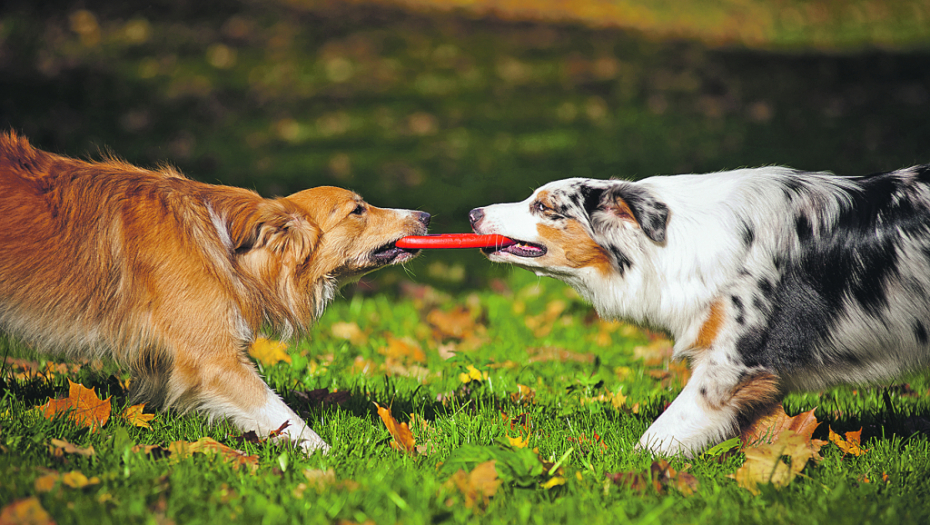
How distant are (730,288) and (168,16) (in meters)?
18.7

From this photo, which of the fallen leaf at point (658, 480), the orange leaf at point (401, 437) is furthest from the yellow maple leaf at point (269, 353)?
the fallen leaf at point (658, 480)

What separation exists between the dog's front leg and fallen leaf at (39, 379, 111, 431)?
2591 millimetres

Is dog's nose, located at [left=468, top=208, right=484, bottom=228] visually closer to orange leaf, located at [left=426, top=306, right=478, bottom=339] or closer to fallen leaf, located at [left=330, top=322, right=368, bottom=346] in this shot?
fallen leaf, located at [left=330, top=322, right=368, bottom=346]

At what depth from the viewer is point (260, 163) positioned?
11.2m

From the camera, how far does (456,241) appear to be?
4.24 m

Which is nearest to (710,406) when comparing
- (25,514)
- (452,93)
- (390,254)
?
(390,254)

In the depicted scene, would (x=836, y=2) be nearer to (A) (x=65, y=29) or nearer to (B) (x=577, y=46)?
(B) (x=577, y=46)

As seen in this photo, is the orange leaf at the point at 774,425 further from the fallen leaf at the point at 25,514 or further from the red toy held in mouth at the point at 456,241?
the fallen leaf at the point at 25,514

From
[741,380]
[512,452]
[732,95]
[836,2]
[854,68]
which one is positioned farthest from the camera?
[836,2]

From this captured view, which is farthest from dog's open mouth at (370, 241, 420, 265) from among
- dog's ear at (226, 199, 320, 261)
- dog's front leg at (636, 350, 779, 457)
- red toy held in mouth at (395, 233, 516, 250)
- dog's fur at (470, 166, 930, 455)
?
dog's front leg at (636, 350, 779, 457)

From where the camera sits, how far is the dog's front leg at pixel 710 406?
3.39 m

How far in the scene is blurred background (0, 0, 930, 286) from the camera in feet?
36.4

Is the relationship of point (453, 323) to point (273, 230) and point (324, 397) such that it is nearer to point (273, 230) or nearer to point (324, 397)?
point (324, 397)

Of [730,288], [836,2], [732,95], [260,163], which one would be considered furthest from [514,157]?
[836,2]
